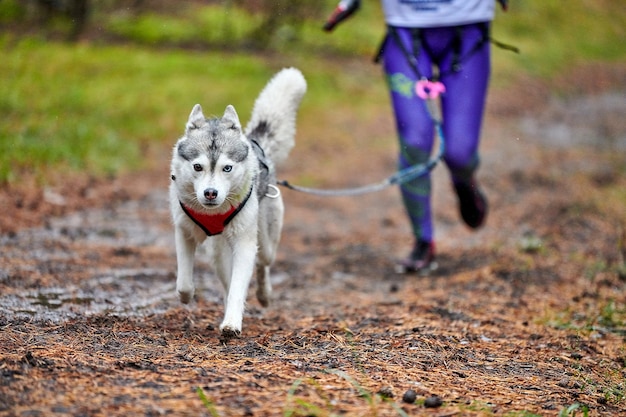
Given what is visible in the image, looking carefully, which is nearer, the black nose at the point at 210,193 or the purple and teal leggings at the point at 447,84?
the black nose at the point at 210,193

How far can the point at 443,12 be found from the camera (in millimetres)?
5105

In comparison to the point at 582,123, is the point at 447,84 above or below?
above

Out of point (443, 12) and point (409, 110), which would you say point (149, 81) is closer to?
point (409, 110)

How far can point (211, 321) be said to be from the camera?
160 inches

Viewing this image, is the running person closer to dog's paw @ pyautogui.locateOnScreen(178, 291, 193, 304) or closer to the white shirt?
the white shirt

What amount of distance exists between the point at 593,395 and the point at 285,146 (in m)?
2.24

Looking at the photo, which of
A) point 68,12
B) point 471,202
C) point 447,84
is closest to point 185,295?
point 447,84

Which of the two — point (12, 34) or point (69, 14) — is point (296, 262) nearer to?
point (12, 34)

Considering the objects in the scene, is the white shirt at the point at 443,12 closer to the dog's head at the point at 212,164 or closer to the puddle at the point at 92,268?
the dog's head at the point at 212,164

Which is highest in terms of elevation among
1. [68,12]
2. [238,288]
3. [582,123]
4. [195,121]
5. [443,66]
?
[68,12]

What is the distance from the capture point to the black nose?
3307 mm

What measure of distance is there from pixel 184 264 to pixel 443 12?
262cm

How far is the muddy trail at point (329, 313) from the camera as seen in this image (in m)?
2.68

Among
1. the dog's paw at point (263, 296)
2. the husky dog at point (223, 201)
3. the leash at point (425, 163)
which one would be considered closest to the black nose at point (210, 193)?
the husky dog at point (223, 201)
